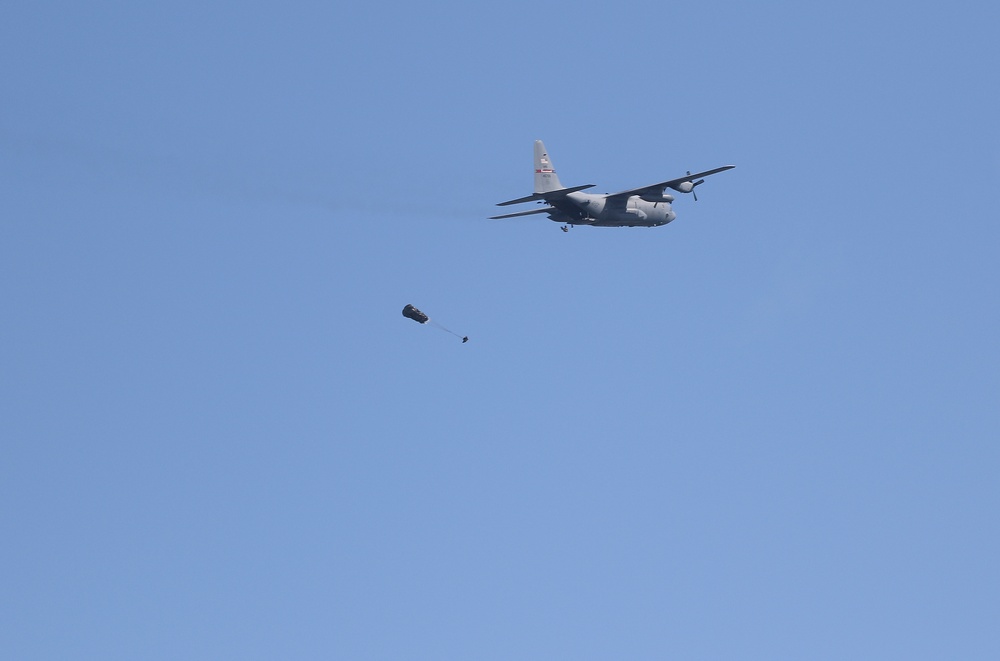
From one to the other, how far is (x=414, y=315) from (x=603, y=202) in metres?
10.7

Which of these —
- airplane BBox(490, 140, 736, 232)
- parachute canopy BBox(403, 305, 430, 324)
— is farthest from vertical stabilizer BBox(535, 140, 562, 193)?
parachute canopy BBox(403, 305, 430, 324)

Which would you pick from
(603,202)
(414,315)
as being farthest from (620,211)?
(414,315)

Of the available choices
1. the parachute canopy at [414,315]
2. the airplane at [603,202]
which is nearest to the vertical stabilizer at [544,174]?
the airplane at [603,202]

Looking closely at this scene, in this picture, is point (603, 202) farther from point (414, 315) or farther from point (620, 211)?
point (414, 315)

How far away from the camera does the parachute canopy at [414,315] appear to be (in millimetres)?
75500

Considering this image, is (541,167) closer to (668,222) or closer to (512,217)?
(512,217)

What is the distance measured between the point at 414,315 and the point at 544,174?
9.18m

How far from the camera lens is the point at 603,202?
76.4 metres

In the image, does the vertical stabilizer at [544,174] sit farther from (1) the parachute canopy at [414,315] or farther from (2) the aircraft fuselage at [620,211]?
(1) the parachute canopy at [414,315]

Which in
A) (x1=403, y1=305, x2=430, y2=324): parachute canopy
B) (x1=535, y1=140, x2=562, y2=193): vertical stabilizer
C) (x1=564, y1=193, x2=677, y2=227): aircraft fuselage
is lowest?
(x1=403, y1=305, x2=430, y2=324): parachute canopy

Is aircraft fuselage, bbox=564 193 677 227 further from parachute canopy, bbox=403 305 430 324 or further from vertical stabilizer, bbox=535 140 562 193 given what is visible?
parachute canopy, bbox=403 305 430 324

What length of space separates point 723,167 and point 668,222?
584 centimetres

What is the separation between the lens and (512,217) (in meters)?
76.9

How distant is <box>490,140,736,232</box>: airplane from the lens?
246ft
